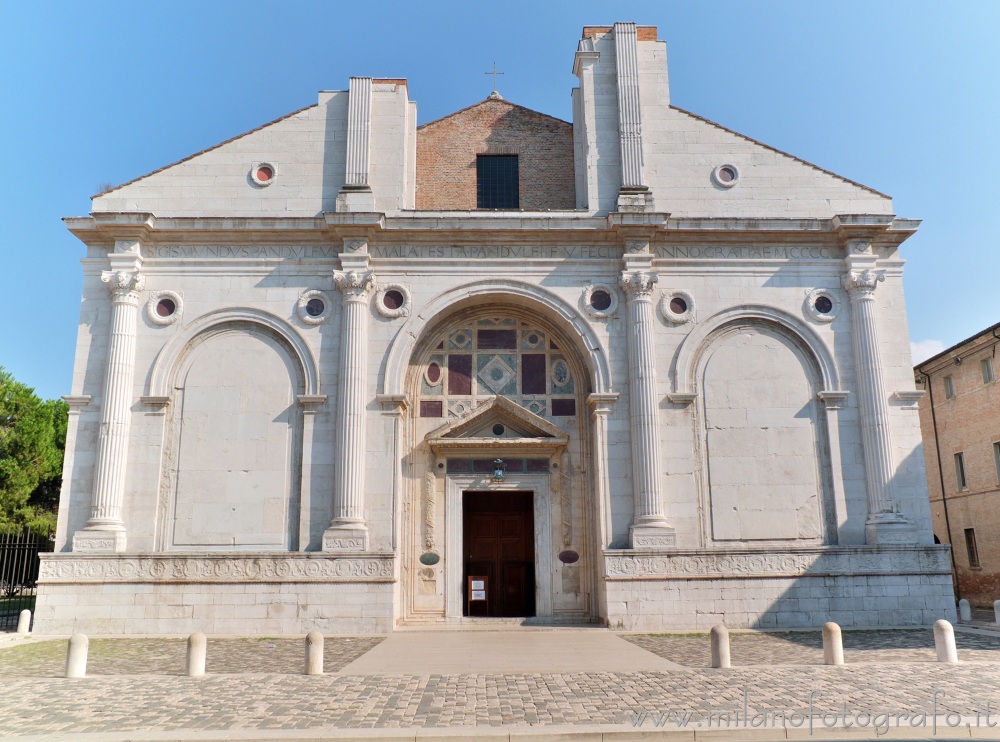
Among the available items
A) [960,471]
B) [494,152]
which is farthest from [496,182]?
[960,471]

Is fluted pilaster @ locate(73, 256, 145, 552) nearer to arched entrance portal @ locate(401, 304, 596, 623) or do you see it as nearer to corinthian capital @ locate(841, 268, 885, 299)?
arched entrance portal @ locate(401, 304, 596, 623)

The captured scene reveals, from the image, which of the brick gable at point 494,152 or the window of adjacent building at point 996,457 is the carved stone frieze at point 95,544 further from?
the window of adjacent building at point 996,457

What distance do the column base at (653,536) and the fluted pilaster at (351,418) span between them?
20.7 feet

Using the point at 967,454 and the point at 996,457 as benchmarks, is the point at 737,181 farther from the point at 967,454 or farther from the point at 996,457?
the point at 967,454

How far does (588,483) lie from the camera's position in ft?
66.9

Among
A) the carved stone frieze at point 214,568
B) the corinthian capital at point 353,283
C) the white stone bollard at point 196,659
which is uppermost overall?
the corinthian capital at point 353,283

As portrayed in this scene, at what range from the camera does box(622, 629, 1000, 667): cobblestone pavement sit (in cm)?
1297

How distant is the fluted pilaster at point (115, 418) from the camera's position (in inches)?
719

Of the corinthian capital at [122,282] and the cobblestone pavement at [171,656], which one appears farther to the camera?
the corinthian capital at [122,282]

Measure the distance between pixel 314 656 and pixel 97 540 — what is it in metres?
9.07

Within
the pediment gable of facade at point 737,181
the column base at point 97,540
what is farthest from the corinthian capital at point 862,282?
the column base at point 97,540

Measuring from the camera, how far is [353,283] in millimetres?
19781

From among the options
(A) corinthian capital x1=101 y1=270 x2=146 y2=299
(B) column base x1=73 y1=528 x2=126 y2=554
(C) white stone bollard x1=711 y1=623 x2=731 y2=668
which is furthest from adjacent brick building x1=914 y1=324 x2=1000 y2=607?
(B) column base x1=73 y1=528 x2=126 y2=554
